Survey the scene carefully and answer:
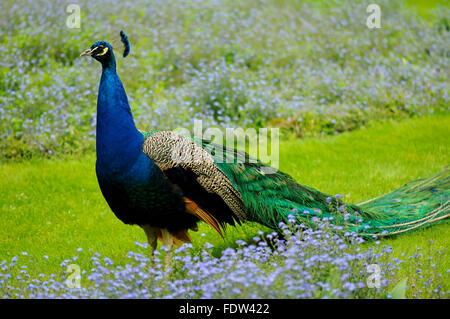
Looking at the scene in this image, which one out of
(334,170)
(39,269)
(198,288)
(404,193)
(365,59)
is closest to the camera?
(198,288)

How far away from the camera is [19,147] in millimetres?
7852

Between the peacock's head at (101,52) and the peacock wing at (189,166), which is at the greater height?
the peacock's head at (101,52)

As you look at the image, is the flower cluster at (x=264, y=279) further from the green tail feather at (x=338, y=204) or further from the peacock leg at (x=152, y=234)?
the peacock leg at (x=152, y=234)

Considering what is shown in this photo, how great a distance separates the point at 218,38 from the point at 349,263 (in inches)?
292

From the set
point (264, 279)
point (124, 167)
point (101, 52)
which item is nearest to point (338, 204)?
point (264, 279)

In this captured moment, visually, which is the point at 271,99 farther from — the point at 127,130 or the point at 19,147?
the point at 127,130

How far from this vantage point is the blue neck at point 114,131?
4.58 m

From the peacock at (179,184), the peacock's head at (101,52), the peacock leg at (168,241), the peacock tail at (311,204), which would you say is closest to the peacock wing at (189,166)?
the peacock at (179,184)

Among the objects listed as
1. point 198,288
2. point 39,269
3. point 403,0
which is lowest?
point 39,269

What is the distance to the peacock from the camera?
462 centimetres

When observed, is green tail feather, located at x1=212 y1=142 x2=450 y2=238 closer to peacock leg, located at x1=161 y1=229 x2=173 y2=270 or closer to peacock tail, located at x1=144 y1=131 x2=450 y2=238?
peacock tail, located at x1=144 y1=131 x2=450 y2=238

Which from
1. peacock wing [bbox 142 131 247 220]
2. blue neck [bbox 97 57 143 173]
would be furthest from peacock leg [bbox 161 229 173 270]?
blue neck [bbox 97 57 143 173]

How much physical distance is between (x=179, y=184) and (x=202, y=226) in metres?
1.76
